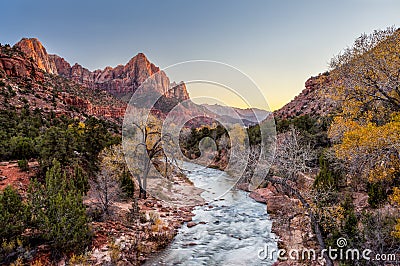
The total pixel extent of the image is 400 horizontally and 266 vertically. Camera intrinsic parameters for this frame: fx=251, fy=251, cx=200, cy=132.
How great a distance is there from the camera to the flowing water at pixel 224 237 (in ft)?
34.9

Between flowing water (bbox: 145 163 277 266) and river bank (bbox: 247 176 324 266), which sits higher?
river bank (bbox: 247 176 324 266)

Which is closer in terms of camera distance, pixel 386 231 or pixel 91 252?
pixel 386 231

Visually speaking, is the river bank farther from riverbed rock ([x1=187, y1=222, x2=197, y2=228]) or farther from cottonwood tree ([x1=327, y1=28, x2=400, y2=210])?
riverbed rock ([x1=187, y1=222, x2=197, y2=228])

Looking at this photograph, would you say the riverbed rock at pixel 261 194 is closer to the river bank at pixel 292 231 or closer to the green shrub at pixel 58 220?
the river bank at pixel 292 231

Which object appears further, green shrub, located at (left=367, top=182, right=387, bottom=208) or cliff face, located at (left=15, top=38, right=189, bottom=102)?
cliff face, located at (left=15, top=38, right=189, bottom=102)

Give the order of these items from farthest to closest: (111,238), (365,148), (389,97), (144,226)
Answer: (144,226)
(111,238)
(389,97)
(365,148)

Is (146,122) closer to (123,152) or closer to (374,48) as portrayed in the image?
(123,152)

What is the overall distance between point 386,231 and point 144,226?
10.3m

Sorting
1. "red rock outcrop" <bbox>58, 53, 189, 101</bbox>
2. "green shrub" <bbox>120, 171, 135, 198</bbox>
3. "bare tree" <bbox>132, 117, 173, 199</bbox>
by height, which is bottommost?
"green shrub" <bbox>120, 171, 135, 198</bbox>

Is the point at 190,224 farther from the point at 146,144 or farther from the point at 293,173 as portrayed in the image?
the point at 293,173

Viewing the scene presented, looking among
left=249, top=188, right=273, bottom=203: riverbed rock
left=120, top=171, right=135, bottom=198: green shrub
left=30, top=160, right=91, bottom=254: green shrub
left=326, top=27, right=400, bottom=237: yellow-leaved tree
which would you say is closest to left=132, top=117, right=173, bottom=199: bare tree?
left=120, top=171, right=135, bottom=198: green shrub

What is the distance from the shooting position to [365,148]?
7.88m

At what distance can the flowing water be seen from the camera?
10.6 meters

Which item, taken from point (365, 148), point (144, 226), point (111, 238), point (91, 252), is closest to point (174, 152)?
point (144, 226)
